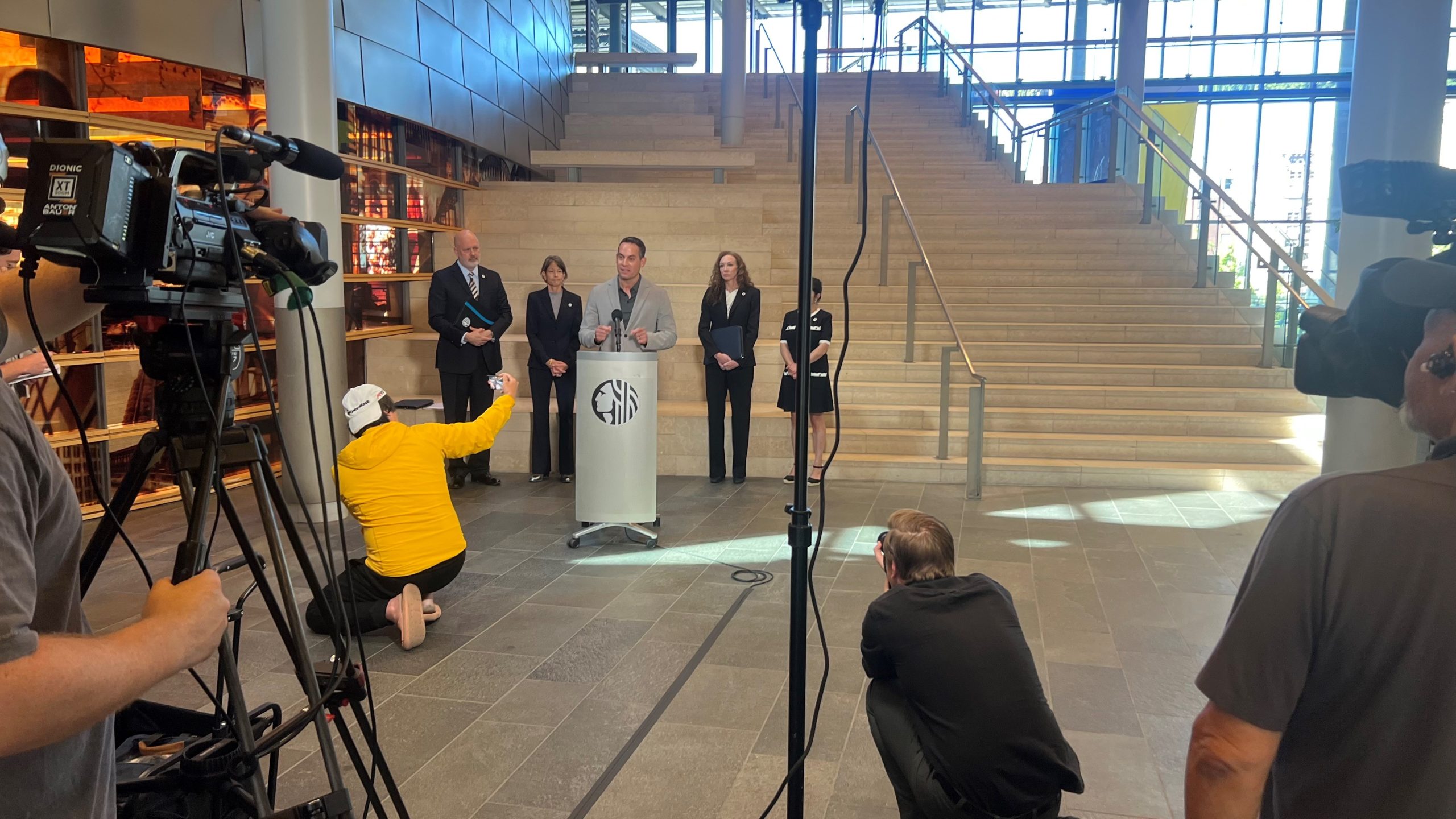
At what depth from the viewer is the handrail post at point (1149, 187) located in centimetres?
1172

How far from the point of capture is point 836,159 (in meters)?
13.7

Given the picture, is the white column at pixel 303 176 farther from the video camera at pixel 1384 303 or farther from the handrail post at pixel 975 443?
the video camera at pixel 1384 303

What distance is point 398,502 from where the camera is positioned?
4082 mm

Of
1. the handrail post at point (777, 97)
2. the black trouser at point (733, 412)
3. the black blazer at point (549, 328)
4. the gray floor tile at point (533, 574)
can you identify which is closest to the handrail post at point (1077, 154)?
the handrail post at point (777, 97)

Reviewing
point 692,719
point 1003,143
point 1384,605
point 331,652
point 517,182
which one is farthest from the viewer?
point 1003,143

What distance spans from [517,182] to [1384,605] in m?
11.6

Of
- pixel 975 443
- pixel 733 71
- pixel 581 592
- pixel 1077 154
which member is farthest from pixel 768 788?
pixel 1077 154

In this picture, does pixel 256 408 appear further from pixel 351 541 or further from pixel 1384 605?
pixel 1384 605

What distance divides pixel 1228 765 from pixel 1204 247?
1054 centimetres

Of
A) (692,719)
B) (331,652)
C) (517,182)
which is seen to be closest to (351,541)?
(331,652)

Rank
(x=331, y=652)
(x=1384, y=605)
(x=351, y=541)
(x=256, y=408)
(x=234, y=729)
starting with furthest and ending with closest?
(x=256, y=408), (x=351, y=541), (x=331, y=652), (x=234, y=729), (x=1384, y=605)

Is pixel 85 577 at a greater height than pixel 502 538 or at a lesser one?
greater

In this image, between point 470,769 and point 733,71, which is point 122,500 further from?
point 733,71

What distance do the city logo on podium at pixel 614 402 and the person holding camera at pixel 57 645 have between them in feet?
13.6
